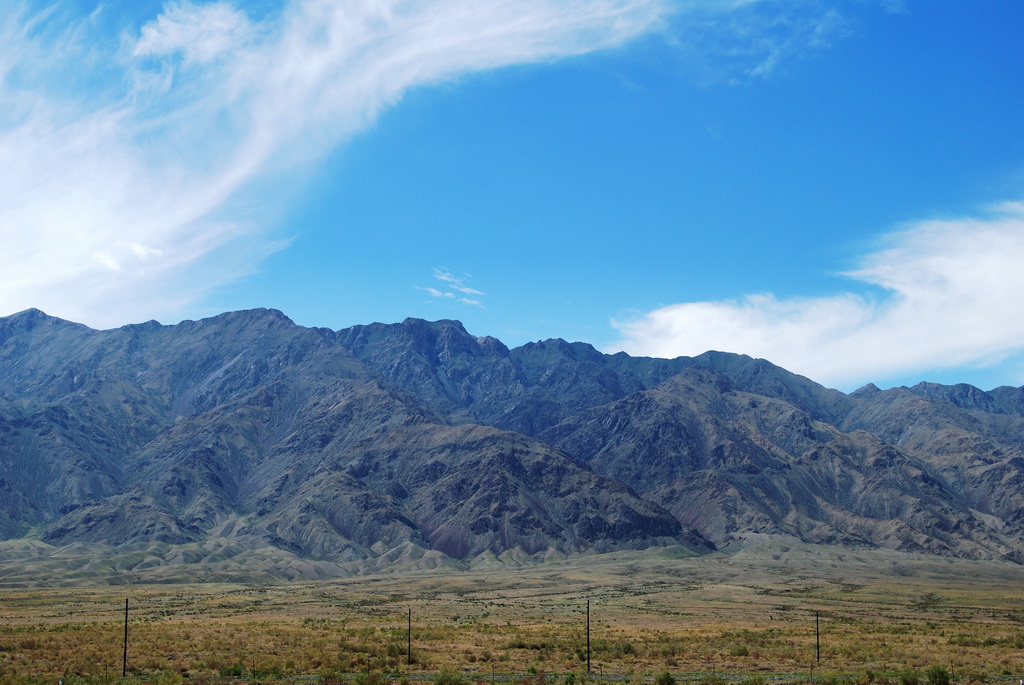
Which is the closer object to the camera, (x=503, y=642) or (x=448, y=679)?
(x=448, y=679)

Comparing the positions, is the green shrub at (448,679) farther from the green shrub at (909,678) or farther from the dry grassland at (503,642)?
the green shrub at (909,678)

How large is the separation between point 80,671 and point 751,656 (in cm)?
4920

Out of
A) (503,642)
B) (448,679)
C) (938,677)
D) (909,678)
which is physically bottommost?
(503,642)

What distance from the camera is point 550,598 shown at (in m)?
179

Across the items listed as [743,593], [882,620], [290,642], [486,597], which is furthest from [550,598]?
[290,642]

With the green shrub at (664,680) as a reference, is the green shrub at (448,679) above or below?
above

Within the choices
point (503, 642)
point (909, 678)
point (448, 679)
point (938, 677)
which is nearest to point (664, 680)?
point (448, 679)

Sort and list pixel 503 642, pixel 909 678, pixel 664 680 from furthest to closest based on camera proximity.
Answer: pixel 503 642 → pixel 909 678 → pixel 664 680

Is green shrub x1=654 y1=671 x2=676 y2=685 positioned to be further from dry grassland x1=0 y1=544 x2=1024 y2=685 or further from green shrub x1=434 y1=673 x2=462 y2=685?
green shrub x1=434 y1=673 x2=462 y2=685

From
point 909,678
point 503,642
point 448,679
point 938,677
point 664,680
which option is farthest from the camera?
point 503,642

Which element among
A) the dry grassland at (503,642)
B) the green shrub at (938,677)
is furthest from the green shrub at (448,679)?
the green shrub at (938,677)

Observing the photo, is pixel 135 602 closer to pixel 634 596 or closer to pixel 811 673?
pixel 634 596

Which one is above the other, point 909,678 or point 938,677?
point 938,677

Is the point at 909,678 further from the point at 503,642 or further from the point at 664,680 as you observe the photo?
the point at 503,642
